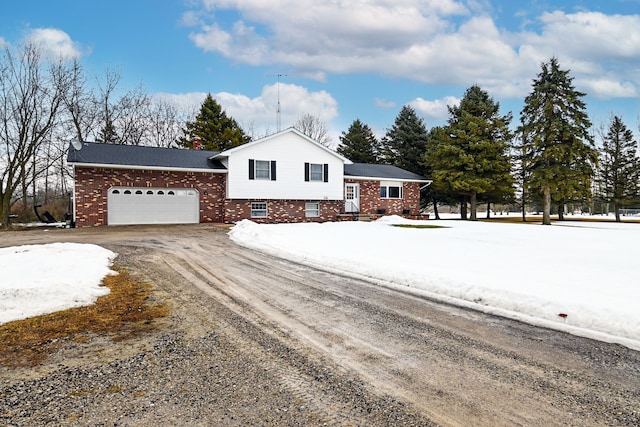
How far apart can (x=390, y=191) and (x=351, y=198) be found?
363cm

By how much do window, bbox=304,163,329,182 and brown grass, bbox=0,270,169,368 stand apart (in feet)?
61.5

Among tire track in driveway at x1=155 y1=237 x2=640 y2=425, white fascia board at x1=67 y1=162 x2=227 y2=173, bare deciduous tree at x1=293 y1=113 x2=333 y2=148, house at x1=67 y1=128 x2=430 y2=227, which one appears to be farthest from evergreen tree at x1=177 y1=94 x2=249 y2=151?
tire track in driveway at x1=155 y1=237 x2=640 y2=425

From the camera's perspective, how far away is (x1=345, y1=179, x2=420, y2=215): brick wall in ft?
87.2

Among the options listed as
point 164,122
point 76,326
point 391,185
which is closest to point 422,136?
point 391,185

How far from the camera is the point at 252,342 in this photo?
141 inches

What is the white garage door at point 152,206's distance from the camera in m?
19.3

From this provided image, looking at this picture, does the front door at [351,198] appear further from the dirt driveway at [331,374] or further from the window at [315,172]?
the dirt driveway at [331,374]

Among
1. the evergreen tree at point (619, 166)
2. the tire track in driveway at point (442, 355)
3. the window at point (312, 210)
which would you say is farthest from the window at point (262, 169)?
the evergreen tree at point (619, 166)

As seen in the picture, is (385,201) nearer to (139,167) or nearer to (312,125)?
(139,167)

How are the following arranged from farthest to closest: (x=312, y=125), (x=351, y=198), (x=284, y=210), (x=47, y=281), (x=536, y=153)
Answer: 1. (x=312, y=125)
2. (x=536, y=153)
3. (x=351, y=198)
4. (x=284, y=210)
5. (x=47, y=281)

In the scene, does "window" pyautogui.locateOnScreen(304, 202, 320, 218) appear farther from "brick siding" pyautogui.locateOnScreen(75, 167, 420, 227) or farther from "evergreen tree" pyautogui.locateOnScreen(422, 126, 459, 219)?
"evergreen tree" pyautogui.locateOnScreen(422, 126, 459, 219)

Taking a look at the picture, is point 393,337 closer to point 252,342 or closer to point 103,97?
point 252,342

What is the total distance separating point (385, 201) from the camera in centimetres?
2741

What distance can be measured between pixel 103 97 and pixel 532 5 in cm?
3216
